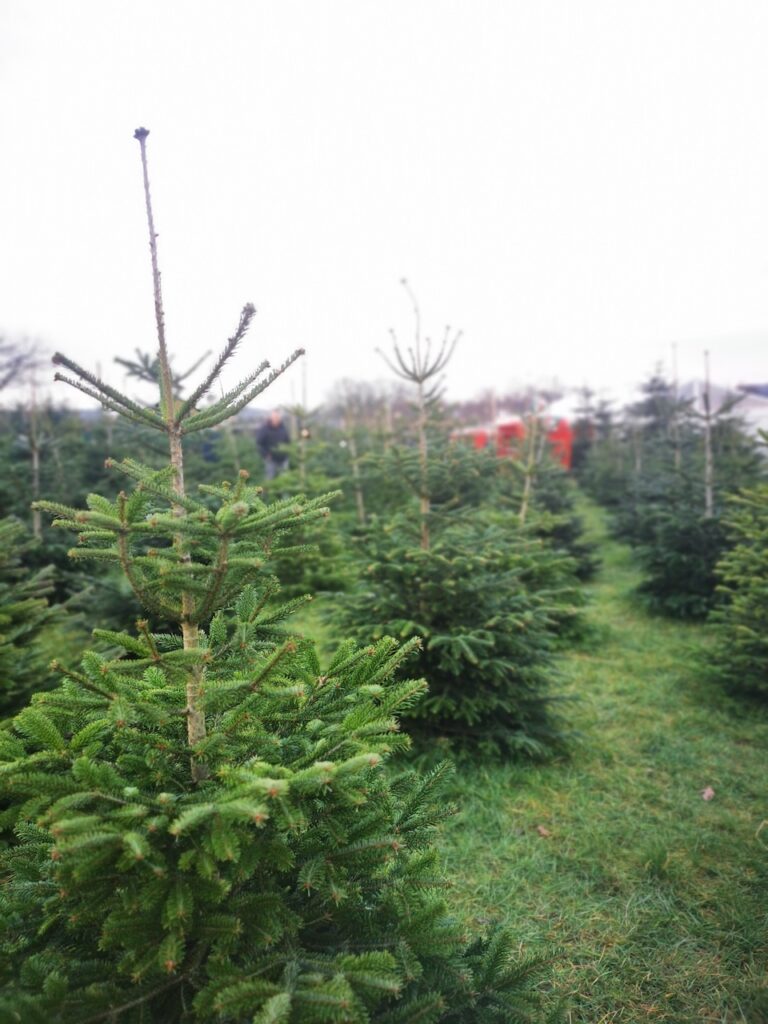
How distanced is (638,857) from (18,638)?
3.82 meters

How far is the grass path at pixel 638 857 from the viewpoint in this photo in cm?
244

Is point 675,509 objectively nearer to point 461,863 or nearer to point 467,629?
point 467,629

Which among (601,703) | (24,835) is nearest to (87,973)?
(24,835)

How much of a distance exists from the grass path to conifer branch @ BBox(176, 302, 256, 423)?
267cm

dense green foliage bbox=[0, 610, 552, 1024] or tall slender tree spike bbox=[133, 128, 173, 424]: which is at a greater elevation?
tall slender tree spike bbox=[133, 128, 173, 424]

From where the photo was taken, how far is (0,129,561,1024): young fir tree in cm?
135

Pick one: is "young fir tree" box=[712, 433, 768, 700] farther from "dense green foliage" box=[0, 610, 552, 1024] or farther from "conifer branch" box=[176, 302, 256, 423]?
"conifer branch" box=[176, 302, 256, 423]

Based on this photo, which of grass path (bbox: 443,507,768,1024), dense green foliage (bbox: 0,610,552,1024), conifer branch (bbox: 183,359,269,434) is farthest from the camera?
grass path (bbox: 443,507,768,1024)

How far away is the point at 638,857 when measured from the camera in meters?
3.20

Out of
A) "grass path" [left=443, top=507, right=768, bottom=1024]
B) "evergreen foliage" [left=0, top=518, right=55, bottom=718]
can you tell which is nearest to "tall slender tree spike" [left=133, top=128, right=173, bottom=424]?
"evergreen foliage" [left=0, top=518, right=55, bottom=718]

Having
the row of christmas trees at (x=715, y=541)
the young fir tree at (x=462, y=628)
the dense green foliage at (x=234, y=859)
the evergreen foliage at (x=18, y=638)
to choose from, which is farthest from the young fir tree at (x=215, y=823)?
the row of christmas trees at (x=715, y=541)

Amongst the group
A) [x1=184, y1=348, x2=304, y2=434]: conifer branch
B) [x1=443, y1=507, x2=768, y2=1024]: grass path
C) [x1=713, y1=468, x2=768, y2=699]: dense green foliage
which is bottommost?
[x1=443, y1=507, x2=768, y2=1024]: grass path

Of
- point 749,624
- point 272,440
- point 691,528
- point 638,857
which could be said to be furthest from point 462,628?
point 272,440

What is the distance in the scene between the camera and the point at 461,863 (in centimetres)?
318
